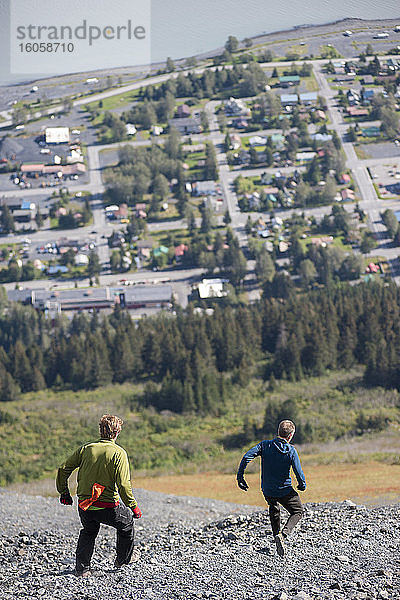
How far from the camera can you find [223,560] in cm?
1198

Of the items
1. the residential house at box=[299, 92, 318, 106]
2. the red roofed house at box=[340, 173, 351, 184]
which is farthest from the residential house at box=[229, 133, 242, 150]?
the red roofed house at box=[340, 173, 351, 184]

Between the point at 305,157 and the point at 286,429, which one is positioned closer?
the point at 286,429

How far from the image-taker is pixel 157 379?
160 feet

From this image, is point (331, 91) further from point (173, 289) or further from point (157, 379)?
point (157, 379)

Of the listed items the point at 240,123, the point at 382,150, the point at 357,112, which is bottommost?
the point at 382,150

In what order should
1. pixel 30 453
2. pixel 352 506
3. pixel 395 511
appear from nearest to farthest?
pixel 395 511
pixel 352 506
pixel 30 453

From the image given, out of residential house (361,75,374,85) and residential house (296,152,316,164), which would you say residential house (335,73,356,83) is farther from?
residential house (296,152,316,164)

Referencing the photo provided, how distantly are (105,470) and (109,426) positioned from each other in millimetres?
543

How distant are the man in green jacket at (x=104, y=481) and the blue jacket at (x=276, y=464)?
1516 mm

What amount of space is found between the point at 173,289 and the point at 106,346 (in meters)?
44.1

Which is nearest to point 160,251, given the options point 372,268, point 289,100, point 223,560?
point 372,268

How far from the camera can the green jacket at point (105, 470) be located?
28.4 feet

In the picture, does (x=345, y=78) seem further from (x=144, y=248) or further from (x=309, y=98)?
(x=144, y=248)

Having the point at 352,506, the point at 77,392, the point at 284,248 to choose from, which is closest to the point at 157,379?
the point at 77,392
